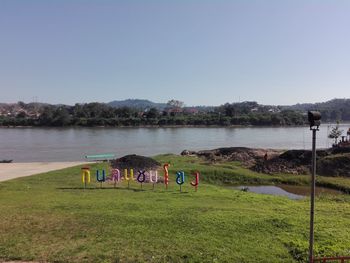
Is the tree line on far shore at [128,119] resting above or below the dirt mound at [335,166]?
above

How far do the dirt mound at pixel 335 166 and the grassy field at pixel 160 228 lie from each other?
57.9 feet

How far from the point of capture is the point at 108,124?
120 meters

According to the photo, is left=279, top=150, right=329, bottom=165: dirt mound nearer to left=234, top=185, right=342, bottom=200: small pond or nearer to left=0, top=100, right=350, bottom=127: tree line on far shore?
left=234, top=185, right=342, bottom=200: small pond

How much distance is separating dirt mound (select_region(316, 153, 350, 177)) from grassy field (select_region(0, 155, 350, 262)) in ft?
57.9

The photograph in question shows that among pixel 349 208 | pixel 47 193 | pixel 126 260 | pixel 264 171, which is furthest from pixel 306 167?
pixel 126 260

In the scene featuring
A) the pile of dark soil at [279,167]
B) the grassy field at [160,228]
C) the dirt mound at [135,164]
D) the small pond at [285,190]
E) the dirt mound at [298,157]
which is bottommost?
the small pond at [285,190]

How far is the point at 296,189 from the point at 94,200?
17.1 metres

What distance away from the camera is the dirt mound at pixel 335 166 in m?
33.1

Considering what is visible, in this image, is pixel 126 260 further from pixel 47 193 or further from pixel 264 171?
pixel 264 171

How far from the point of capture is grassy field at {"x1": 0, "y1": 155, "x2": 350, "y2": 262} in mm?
8930

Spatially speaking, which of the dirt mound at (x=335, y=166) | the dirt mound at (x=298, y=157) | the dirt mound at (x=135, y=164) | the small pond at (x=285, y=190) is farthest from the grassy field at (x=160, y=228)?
the dirt mound at (x=298, y=157)

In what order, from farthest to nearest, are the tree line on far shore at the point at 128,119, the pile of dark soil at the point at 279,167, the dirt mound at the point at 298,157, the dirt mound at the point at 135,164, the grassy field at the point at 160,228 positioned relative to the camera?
the tree line on far shore at the point at 128,119, the dirt mound at the point at 298,157, the pile of dark soil at the point at 279,167, the dirt mound at the point at 135,164, the grassy field at the point at 160,228

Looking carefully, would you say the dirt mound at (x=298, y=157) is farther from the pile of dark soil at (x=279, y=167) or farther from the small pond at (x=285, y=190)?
the small pond at (x=285, y=190)

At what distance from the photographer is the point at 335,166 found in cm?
3388
